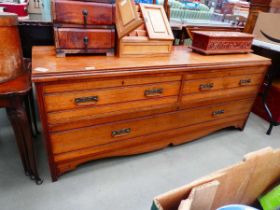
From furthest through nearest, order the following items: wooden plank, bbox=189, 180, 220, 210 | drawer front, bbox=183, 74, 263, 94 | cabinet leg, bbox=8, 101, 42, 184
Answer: drawer front, bbox=183, 74, 263, 94 → cabinet leg, bbox=8, 101, 42, 184 → wooden plank, bbox=189, 180, 220, 210

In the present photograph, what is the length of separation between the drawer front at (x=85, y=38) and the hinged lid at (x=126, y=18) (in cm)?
7

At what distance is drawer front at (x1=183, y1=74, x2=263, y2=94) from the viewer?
1.52 metres

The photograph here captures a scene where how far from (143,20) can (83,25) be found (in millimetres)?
404

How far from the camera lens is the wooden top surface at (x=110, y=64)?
1.07 m

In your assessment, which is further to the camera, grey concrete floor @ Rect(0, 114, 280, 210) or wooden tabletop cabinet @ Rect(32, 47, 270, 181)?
grey concrete floor @ Rect(0, 114, 280, 210)

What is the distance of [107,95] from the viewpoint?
1.24 metres

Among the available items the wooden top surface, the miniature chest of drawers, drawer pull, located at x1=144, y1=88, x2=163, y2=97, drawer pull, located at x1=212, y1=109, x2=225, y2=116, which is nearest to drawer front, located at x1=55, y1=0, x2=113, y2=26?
the miniature chest of drawers

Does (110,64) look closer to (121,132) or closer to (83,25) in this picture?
(83,25)

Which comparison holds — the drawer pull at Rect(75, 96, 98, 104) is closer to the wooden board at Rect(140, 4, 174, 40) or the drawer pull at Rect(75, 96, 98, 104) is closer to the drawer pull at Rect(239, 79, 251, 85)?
the wooden board at Rect(140, 4, 174, 40)

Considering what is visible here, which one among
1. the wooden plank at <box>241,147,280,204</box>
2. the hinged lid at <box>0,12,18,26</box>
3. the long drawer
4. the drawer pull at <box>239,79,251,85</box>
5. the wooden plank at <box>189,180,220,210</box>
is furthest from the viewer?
the drawer pull at <box>239,79,251,85</box>

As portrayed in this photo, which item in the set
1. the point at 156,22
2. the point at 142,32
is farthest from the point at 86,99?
the point at 156,22

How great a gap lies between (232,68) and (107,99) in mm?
1007

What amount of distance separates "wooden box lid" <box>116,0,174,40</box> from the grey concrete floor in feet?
3.08

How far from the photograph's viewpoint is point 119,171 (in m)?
1.55
